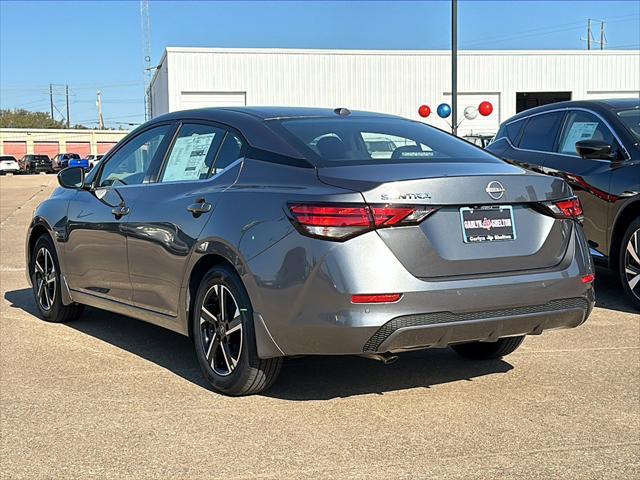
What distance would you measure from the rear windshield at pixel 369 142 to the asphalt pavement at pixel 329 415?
1.29 m

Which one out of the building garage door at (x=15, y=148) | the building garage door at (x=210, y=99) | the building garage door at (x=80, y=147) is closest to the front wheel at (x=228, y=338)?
the building garage door at (x=210, y=99)

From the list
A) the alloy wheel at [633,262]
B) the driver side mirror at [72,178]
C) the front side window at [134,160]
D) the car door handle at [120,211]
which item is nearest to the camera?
the car door handle at [120,211]

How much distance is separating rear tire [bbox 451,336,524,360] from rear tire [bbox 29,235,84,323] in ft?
10.2

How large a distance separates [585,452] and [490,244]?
3.54ft

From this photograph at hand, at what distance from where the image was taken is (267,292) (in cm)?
433

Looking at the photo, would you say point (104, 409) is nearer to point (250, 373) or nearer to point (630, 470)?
point (250, 373)

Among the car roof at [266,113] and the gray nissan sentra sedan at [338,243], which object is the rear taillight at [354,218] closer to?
the gray nissan sentra sedan at [338,243]

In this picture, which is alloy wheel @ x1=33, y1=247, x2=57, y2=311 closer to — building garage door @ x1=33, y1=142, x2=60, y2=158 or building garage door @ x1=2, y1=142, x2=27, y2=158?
building garage door @ x1=2, y1=142, x2=27, y2=158

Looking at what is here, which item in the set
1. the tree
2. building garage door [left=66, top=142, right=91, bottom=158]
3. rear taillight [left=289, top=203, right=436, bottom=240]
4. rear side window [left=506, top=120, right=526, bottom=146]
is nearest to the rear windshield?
rear taillight [left=289, top=203, right=436, bottom=240]

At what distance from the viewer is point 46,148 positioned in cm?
9625

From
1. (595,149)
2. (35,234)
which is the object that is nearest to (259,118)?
(35,234)

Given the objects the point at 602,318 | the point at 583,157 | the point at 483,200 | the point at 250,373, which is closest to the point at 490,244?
the point at 483,200

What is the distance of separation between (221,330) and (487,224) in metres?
1.55

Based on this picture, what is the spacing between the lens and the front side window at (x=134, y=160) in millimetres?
5738
